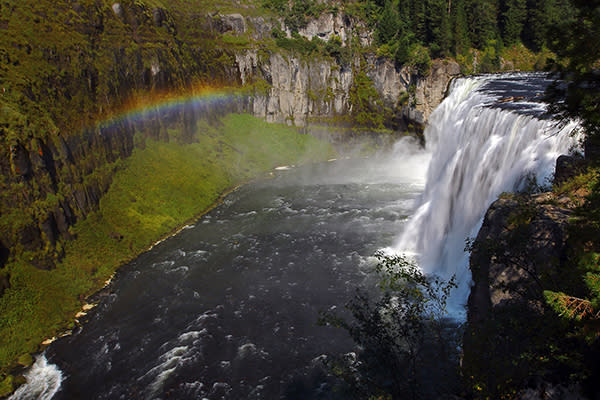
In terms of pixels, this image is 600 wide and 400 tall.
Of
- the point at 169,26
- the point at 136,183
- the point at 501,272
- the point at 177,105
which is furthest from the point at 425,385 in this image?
the point at 169,26

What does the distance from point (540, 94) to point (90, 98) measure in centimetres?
4000

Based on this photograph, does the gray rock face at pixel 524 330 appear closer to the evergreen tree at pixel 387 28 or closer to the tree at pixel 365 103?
the tree at pixel 365 103

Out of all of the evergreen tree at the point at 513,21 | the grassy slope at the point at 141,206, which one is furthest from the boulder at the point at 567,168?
the evergreen tree at the point at 513,21

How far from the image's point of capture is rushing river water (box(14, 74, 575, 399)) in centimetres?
1855

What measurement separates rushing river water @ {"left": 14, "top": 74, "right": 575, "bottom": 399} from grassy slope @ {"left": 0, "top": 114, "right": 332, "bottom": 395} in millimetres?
1780

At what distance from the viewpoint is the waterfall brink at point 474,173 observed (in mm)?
21000

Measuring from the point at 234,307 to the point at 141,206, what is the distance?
17.5 meters

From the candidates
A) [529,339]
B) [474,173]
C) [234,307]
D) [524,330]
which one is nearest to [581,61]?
[524,330]

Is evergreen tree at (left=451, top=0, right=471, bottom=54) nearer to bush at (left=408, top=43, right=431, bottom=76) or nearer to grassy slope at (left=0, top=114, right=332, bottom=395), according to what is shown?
bush at (left=408, top=43, right=431, bottom=76)

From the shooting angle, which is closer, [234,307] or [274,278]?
[234,307]

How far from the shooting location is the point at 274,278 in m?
27.1

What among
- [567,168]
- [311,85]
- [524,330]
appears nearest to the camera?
[524,330]

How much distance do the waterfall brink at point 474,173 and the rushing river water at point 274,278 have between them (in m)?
0.10

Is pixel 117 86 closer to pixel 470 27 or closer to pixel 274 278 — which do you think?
pixel 274 278
